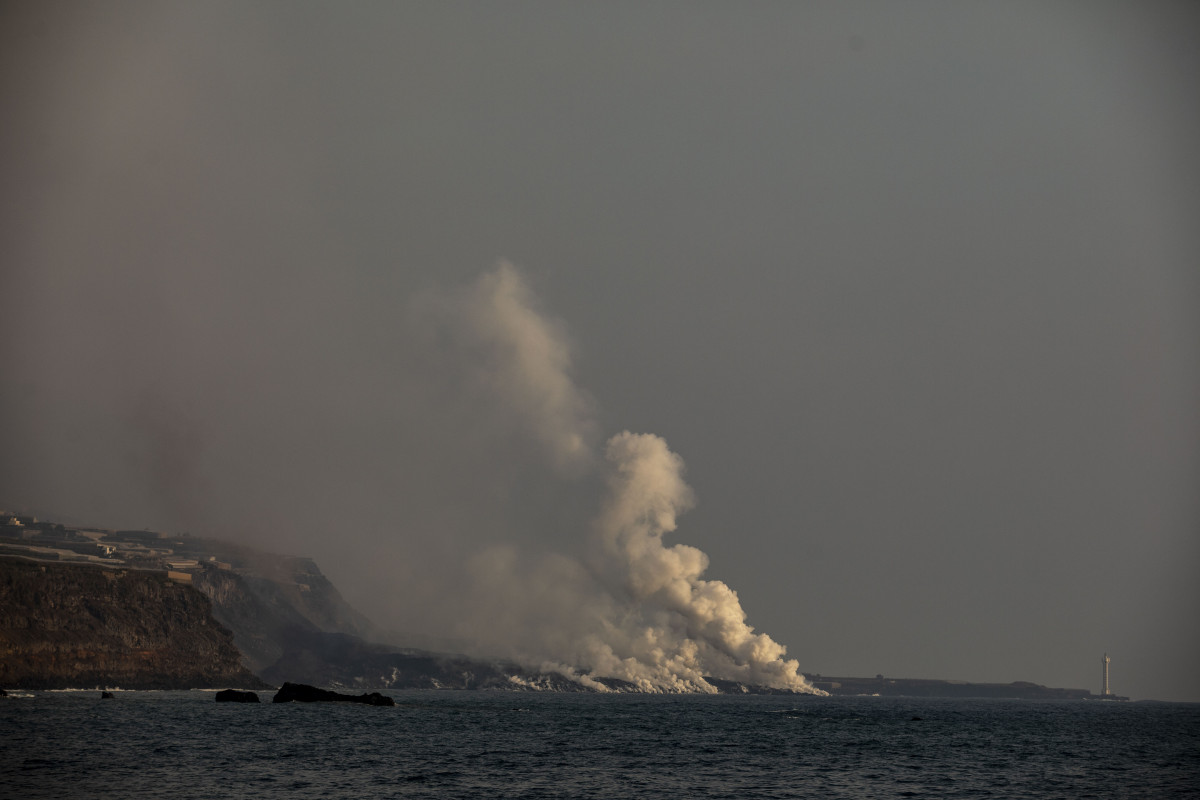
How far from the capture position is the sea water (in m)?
94.4

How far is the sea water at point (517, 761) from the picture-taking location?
310ft

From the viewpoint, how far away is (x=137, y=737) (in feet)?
423

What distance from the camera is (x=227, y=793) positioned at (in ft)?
286

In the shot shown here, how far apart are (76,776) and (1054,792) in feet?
284

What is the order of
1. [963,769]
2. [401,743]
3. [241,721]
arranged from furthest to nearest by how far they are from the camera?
[241,721] < [401,743] < [963,769]

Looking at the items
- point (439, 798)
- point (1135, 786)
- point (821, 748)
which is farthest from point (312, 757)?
point (1135, 786)

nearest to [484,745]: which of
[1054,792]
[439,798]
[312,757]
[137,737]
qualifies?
[312,757]

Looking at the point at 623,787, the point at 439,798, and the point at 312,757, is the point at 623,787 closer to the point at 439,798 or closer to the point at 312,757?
the point at 439,798

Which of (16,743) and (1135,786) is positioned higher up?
(1135,786)

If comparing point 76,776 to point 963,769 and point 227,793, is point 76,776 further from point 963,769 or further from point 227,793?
point 963,769

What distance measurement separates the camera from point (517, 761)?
11975cm

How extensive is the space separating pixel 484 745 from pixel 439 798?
171ft

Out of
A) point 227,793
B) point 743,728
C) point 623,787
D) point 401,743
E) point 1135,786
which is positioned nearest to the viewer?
point 227,793

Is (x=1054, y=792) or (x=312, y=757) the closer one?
(x=1054, y=792)
